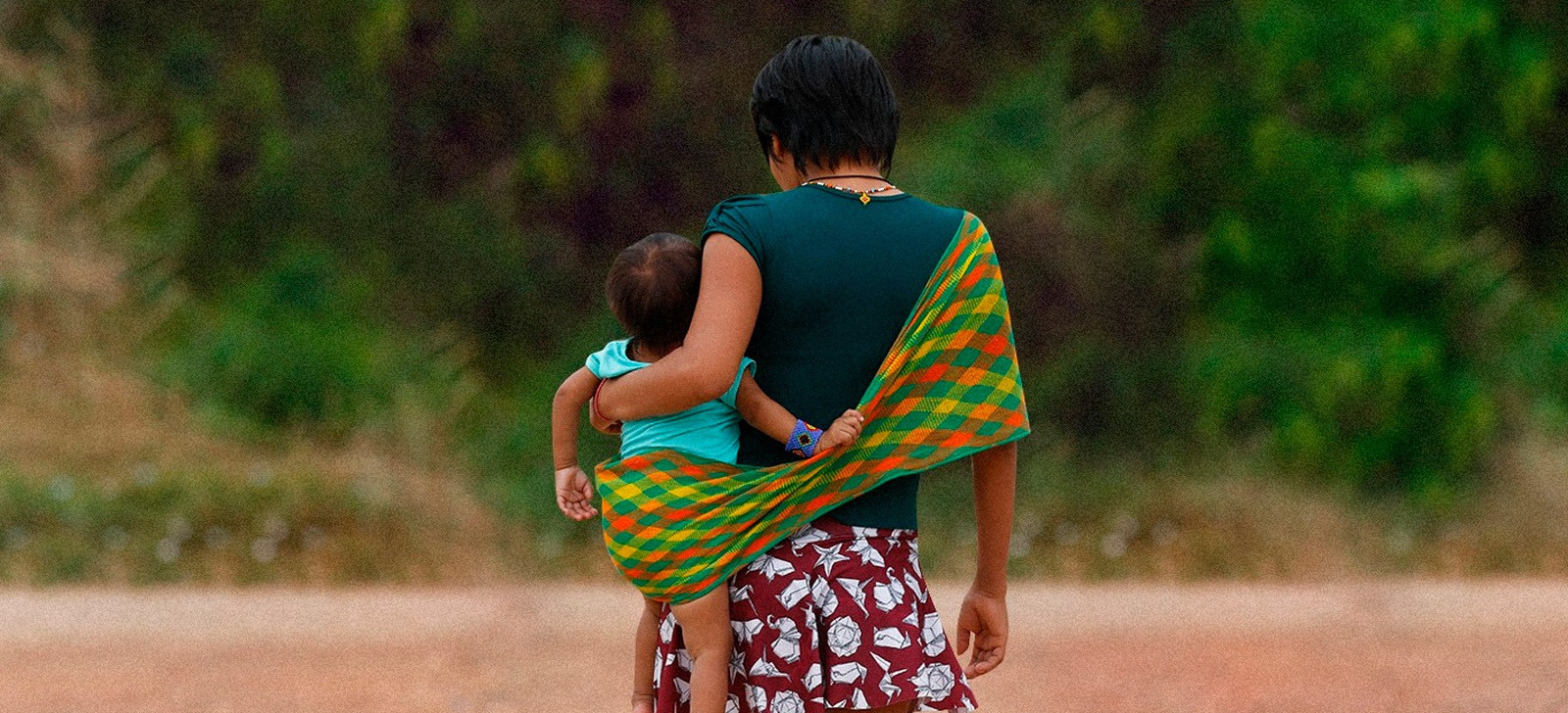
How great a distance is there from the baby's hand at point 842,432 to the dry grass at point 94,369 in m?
5.42

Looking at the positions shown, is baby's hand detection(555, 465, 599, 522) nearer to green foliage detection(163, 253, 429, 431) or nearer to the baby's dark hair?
the baby's dark hair

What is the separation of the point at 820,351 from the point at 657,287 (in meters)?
0.22

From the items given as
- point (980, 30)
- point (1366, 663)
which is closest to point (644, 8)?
point (980, 30)

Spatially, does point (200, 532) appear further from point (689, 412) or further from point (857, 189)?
point (857, 189)

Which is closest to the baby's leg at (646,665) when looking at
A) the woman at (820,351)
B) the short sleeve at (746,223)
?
the woman at (820,351)

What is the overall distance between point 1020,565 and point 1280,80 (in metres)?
2.53

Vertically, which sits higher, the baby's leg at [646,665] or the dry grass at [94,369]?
the dry grass at [94,369]

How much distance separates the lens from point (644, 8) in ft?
28.4

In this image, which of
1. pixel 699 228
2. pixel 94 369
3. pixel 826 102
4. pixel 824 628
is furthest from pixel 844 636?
pixel 94 369

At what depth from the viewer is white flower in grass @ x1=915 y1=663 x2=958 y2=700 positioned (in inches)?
93.2

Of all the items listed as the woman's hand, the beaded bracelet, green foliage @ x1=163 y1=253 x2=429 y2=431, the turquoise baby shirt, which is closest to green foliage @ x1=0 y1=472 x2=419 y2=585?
green foliage @ x1=163 y1=253 x2=429 y2=431

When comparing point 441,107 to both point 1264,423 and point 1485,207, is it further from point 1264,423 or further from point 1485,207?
point 1485,207

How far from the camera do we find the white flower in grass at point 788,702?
2.33m

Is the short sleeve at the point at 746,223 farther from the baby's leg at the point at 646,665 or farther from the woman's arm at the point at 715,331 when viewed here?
the baby's leg at the point at 646,665
